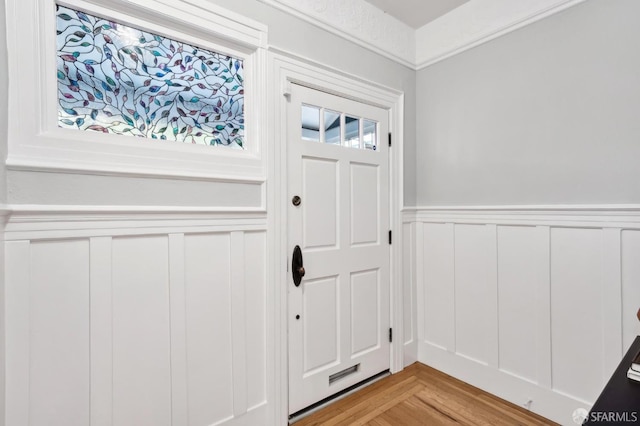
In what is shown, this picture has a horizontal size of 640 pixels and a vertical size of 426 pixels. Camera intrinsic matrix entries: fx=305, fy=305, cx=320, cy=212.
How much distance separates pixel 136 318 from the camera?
133 centimetres

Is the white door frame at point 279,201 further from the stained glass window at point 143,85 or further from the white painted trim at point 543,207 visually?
the white painted trim at point 543,207

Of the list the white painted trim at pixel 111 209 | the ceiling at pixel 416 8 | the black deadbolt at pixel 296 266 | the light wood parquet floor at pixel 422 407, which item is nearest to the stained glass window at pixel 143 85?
the white painted trim at pixel 111 209

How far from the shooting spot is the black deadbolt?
1.83m

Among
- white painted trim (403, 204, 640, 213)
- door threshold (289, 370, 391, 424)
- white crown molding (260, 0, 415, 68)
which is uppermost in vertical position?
white crown molding (260, 0, 415, 68)

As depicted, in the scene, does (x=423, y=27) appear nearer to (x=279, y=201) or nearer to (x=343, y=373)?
(x=279, y=201)

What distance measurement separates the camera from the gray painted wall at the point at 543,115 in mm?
1592

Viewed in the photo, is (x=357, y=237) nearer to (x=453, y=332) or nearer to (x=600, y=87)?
(x=453, y=332)

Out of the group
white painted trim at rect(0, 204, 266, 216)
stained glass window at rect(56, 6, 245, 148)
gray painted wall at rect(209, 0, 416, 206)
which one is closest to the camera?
white painted trim at rect(0, 204, 266, 216)

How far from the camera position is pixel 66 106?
4.05 feet

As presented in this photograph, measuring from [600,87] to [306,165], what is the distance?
65.5 inches

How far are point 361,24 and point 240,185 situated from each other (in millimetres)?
1458

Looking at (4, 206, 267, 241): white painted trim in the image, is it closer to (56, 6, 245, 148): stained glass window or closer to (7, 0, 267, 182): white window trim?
(7, 0, 267, 182): white window trim

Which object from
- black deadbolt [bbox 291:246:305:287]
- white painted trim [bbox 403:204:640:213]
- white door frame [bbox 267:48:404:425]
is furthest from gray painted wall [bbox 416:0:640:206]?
black deadbolt [bbox 291:246:305:287]

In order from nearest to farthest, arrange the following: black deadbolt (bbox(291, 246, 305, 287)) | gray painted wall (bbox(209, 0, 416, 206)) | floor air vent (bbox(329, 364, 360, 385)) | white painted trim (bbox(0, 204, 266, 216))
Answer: white painted trim (bbox(0, 204, 266, 216)) < gray painted wall (bbox(209, 0, 416, 206)) < black deadbolt (bbox(291, 246, 305, 287)) < floor air vent (bbox(329, 364, 360, 385))
